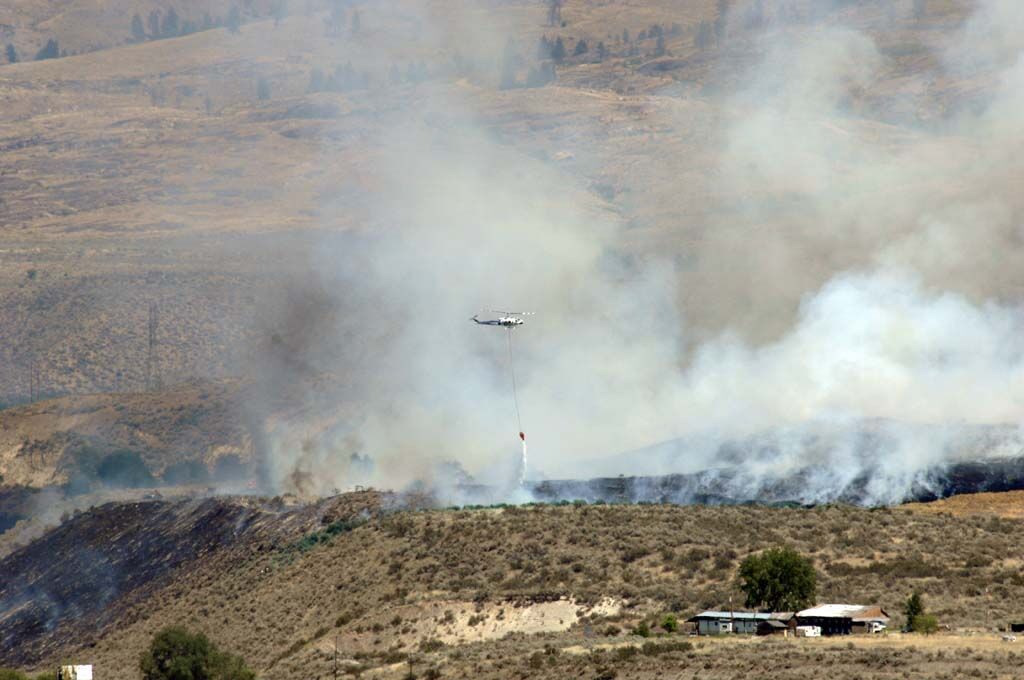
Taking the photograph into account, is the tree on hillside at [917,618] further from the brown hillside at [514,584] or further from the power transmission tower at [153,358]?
the power transmission tower at [153,358]

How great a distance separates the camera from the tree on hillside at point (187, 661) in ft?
248

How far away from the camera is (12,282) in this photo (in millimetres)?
187375

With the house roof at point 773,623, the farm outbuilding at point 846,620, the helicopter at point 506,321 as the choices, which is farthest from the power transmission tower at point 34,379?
the farm outbuilding at point 846,620

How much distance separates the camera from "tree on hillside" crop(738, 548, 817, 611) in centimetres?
7450

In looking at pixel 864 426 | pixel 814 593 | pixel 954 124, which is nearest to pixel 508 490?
pixel 864 426

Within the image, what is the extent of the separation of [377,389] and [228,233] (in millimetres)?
55527

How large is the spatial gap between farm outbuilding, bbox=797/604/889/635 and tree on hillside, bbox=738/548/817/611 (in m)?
2.82

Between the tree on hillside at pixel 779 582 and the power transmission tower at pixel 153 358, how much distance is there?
93.5 m

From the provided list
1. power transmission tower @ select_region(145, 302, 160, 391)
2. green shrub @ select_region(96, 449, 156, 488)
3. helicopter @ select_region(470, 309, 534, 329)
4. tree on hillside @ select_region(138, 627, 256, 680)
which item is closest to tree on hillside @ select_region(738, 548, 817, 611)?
tree on hillside @ select_region(138, 627, 256, 680)

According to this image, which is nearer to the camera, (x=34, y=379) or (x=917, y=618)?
(x=917, y=618)

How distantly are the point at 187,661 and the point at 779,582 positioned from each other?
2402 cm

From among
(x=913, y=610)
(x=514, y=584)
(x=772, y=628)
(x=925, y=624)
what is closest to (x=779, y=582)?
(x=772, y=628)

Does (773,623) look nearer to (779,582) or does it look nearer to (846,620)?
(846,620)

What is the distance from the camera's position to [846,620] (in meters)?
69.4
